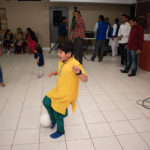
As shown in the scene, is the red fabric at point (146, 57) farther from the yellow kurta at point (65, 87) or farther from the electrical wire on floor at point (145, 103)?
the yellow kurta at point (65, 87)

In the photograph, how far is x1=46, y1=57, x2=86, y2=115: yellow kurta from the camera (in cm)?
191

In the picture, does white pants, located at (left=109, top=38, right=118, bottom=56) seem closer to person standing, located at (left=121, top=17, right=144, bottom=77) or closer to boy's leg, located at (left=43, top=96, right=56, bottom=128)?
person standing, located at (left=121, top=17, right=144, bottom=77)

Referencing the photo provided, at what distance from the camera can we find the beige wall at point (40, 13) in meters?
8.20

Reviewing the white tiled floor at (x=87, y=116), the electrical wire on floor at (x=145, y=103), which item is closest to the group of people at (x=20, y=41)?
the white tiled floor at (x=87, y=116)

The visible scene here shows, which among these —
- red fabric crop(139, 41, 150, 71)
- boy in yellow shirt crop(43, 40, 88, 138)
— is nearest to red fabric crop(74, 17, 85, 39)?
red fabric crop(139, 41, 150, 71)

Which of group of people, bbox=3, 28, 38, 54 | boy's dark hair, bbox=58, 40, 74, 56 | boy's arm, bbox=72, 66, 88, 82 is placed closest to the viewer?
boy's arm, bbox=72, 66, 88, 82

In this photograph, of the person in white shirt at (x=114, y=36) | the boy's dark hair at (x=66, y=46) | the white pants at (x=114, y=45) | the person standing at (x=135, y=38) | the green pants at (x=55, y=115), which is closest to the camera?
the boy's dark hair at (x=66, y=46)

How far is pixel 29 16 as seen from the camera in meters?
8.38

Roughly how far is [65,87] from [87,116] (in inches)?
37.0

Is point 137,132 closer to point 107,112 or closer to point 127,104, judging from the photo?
point 107,112

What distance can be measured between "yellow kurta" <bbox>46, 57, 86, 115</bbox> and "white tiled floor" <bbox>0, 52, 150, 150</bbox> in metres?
0.49

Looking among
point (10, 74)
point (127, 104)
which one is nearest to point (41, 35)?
point (10, 74)

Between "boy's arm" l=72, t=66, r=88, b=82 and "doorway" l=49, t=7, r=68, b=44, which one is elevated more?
"doorway" l=49, t=7, r=68, b=44

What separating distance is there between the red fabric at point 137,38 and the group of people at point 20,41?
15.6 feet
